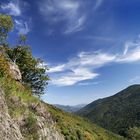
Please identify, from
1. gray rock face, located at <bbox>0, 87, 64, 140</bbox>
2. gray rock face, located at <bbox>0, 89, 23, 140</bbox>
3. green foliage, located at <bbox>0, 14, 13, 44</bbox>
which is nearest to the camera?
gray rock face, located at <bbox>0, 89, 23, 140</bbox>

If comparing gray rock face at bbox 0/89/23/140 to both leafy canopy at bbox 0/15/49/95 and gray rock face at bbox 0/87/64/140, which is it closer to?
gray rock face at bbox 0/87/64/140

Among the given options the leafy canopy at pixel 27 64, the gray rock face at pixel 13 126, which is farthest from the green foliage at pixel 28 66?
the gray rock face at pixel 13 126

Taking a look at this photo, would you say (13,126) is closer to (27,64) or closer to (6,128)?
(6,128)

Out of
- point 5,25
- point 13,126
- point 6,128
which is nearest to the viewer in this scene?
point 6,128

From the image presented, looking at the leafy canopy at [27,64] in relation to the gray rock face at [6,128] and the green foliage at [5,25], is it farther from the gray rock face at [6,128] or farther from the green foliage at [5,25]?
the gray rock face at [6,128]

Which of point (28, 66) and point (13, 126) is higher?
point (28, 66)

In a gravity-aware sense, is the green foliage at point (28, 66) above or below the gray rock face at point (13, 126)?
above

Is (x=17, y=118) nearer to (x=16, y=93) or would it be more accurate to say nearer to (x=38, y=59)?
(x=16, y=93)

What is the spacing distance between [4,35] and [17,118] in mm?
45171

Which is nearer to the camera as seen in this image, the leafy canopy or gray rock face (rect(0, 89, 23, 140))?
gray rock face (rect(0, 89, 23, 140))

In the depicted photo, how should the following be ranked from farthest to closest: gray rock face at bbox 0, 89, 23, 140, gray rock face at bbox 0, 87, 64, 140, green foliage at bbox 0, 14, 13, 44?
green foliage at bbox 0, 14, 13, 44
gray rock face at bbox 0, 87, 64, 140
gray rock face at bbox 0, 89, 23, 140

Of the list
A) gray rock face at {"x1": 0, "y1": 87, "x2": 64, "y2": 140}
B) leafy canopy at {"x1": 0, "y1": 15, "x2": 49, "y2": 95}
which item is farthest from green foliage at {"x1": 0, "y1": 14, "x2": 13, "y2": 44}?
gray rock face at {"x1": 0, "y1": 87, "x2": 64, "y2": 140}

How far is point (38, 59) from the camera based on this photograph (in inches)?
3063

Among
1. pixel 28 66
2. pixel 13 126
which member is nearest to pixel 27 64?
pixel 28 66
